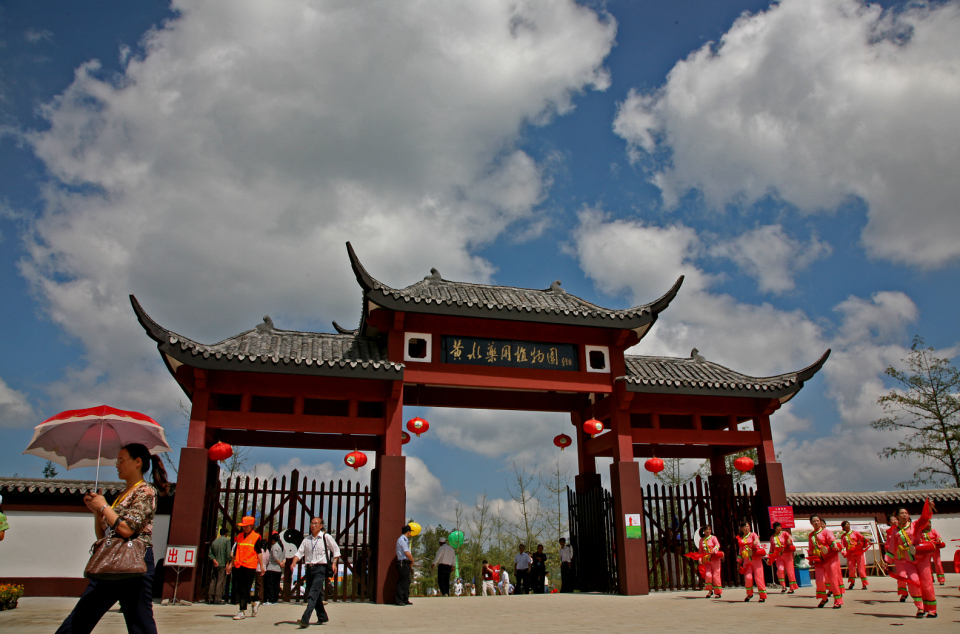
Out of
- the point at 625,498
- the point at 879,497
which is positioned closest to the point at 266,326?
the point at 625,498

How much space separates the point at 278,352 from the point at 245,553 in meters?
3.78

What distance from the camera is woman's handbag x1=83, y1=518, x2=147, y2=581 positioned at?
3369 millimetres

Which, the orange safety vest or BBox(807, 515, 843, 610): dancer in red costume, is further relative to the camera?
BBox(807, 515, 843, 610): dancer in red costume

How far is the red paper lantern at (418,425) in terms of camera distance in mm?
10750

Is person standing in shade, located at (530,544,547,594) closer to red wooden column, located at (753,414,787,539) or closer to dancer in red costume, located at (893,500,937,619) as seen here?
red wooden column, located at (753,414,787,539)

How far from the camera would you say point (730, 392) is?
1185cm

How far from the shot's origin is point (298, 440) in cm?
1167

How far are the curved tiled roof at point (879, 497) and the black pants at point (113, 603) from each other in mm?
15848

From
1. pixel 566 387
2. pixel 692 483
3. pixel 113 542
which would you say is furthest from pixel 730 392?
pixel 113 542

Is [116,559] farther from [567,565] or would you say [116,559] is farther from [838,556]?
[567,565]

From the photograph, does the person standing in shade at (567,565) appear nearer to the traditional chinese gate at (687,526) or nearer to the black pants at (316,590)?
the traditional chinese gate at (687,526)

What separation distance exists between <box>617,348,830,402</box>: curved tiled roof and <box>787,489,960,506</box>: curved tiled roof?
509 centimetres

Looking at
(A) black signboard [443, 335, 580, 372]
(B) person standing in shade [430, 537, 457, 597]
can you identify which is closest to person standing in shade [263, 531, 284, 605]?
(B) person standing in shade [430, 537, 457, 597]

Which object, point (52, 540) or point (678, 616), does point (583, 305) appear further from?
point (52, 540)
